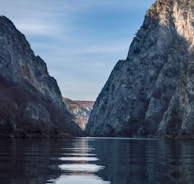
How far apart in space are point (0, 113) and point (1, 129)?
13.5 m

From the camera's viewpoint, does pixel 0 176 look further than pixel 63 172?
No

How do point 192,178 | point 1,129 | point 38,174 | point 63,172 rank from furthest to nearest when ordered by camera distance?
point 1,129 → point 63,172 → point 38,174 → point 192,178

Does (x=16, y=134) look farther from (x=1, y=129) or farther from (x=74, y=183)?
(x=74, y=183)

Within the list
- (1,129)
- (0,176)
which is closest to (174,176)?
(0,176)

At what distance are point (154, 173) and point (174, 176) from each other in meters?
1.95

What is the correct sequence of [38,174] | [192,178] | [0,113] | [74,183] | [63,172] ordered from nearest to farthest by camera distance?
1. [74,183]
2. [192,178]
3. [38,174]
4. [63,172]
5. [0,113]

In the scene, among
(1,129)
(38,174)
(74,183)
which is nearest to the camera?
(74,183)

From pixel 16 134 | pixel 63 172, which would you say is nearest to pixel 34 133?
pixel 16 134

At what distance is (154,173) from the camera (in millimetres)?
27188

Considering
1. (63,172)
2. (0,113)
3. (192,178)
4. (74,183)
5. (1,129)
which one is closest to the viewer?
(74,183)

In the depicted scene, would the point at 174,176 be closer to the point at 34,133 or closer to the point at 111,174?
the point at 111,174

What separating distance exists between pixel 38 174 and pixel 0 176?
2.80 meters

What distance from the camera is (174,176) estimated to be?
2548 centimetres

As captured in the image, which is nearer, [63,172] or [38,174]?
[38,174]
